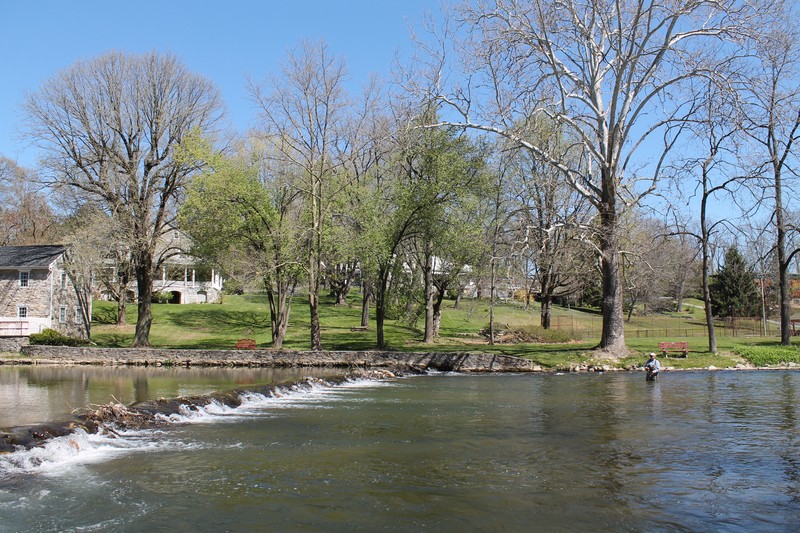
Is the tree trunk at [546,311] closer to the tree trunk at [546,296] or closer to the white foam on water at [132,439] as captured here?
the tree trunk at [546,296]

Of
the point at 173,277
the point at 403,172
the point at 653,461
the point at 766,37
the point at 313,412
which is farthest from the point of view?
the point at 173,277

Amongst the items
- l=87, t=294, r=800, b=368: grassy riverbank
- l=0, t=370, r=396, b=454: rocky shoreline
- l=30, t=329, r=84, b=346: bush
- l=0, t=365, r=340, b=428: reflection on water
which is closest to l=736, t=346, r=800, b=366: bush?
l=87, t=294, r=800, b=368: grassy riverbank

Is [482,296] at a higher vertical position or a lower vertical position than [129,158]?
lower

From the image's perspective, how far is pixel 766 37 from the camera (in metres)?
23.8

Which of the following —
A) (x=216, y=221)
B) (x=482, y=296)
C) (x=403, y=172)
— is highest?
(x=403, y=172)

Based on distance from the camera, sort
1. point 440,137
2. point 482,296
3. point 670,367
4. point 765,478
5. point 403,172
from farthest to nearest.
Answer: point 482,296 → point 403,172 → point 440,137 → point 670,367 → point 765,478

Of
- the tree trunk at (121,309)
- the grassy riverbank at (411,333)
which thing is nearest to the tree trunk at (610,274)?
the grassy riverbank at (411,333)

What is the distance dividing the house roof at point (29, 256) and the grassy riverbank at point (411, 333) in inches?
262

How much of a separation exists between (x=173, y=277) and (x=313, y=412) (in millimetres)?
57673

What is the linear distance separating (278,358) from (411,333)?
14.0 meters

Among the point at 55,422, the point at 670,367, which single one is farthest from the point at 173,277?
the point at 55,422

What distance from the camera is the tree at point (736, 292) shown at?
71062mm

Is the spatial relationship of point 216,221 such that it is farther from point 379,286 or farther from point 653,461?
point 653,461

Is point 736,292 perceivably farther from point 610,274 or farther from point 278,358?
point 278,358
